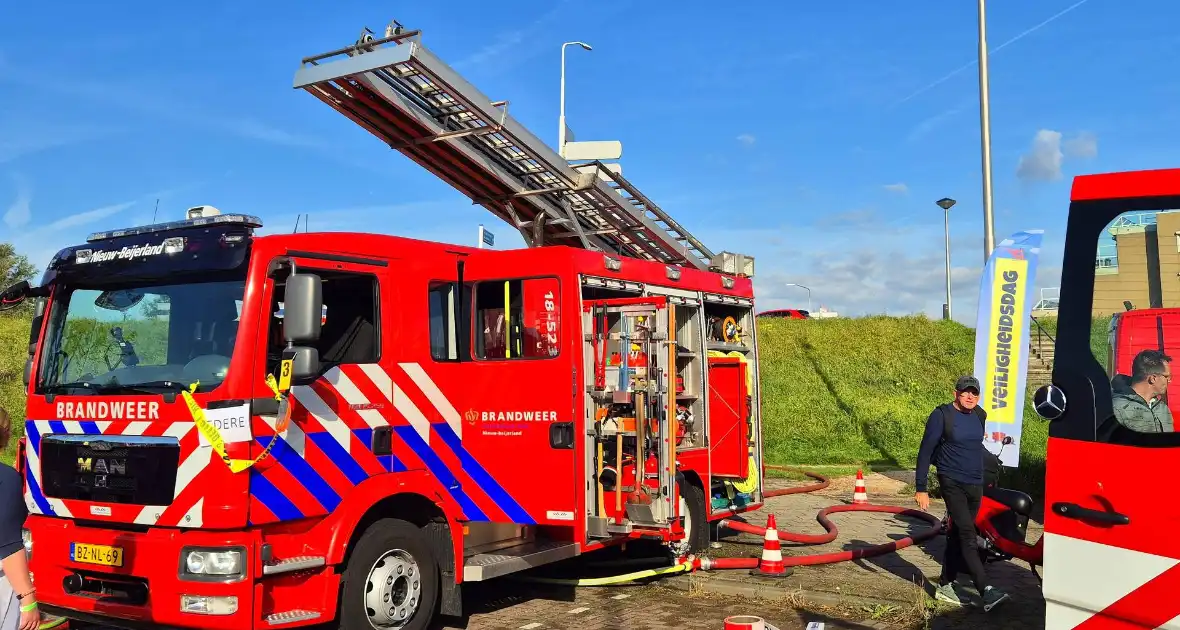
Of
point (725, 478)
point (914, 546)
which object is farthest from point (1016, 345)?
point (725, 478)

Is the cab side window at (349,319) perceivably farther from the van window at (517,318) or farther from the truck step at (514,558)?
the truck step at (514,558)

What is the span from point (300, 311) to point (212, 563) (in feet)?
4.97

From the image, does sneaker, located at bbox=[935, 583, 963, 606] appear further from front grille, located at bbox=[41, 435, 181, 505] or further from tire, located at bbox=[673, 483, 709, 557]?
front grille, located at bbox=[41, 435, 181, 505]

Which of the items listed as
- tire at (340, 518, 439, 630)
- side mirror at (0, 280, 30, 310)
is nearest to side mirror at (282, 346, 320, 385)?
tire at (340, 518, 439, 630)

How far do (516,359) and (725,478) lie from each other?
368 cm

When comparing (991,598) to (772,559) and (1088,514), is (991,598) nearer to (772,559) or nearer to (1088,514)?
(772,559)

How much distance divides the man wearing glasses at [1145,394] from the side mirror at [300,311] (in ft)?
13.4

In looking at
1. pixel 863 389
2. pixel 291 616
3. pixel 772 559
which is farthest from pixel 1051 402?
pixel 863 389

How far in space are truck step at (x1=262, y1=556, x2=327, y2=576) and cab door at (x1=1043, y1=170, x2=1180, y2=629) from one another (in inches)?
158

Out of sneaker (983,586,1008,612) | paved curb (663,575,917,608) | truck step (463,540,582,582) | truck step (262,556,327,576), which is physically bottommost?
paved curb (663,575,917,608)

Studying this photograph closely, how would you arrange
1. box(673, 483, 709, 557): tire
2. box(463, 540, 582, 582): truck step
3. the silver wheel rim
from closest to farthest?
A: the silver wheel rim
box(463, 540, 582, 582): truck step
box(673, 483, 709, 557): tire

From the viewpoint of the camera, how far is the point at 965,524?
7270 mm

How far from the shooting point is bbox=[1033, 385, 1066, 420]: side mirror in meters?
3.83

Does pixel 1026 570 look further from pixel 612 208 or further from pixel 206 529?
pixel 206 529
